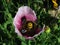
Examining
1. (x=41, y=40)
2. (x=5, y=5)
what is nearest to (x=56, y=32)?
(x=41, y=40)

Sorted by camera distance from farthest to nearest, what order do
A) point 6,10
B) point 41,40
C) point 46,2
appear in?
point 46,2 < point 6,10 < point 41,40

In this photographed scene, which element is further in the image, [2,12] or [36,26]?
[2,12]

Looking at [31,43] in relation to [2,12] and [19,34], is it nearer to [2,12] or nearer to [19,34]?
[19,34]
